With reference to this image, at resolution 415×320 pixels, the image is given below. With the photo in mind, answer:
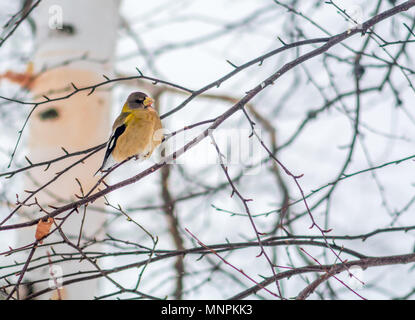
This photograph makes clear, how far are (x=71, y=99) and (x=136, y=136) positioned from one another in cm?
74

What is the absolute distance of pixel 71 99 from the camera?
280 cm

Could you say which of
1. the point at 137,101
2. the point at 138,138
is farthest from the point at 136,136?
the point at 137,101

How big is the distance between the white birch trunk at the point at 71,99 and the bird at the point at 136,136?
0.40 meters

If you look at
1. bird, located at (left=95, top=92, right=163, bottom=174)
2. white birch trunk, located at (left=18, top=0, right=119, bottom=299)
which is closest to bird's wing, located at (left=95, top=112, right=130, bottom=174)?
bird, located at (left=95, top=92, right=163, bottom=174)

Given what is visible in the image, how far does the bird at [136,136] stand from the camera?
2.24 meters

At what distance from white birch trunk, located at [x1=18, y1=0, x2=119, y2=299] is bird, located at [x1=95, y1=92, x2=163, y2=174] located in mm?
396

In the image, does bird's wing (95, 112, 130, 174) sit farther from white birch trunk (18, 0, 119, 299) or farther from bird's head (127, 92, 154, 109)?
white birch trunk (18, 0, 119, 299)

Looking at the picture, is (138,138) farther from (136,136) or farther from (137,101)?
(137,101)

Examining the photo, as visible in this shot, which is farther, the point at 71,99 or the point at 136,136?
the point at 71,99

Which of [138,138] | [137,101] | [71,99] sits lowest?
[138,138]

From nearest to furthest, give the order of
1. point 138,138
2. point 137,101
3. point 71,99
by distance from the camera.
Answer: point 138,138
point 137,101
point 71,99

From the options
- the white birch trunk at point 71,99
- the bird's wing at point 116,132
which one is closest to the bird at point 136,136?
the bird's wing at point 116,132

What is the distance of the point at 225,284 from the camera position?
14.4ft
